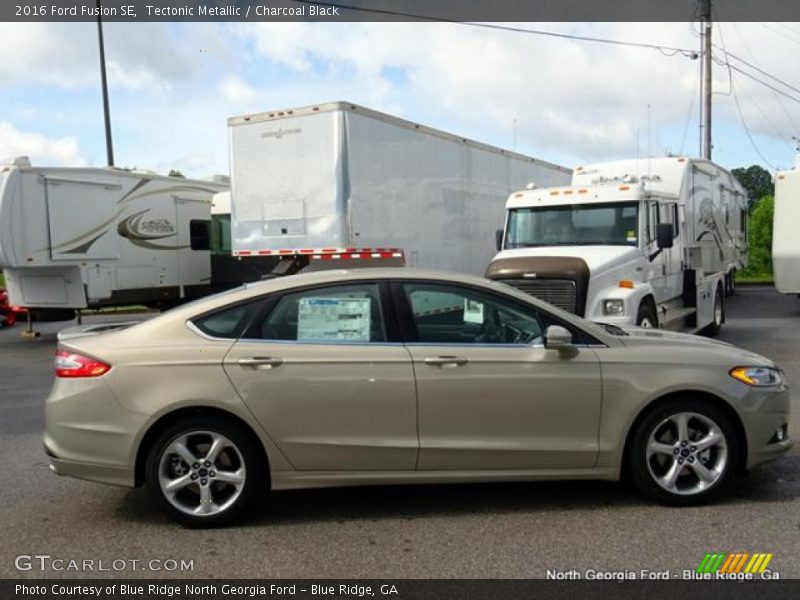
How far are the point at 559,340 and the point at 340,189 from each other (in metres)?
6.91

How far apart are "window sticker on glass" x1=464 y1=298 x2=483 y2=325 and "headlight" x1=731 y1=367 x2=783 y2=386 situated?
162 centimetres

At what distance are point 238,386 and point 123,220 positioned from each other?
1183cm

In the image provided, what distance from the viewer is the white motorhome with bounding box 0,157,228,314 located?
43.4 ft

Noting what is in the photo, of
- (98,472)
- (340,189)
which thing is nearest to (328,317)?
(98,472)

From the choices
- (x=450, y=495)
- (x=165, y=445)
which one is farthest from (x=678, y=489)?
(x=165, y=445)

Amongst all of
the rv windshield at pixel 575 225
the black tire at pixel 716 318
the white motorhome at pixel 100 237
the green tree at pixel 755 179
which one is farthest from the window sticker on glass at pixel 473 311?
the green tree at pixel 755 179

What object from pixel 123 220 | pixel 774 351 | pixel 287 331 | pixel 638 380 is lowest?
pixel 774 351

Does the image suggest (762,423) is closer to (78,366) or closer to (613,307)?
(78,366)

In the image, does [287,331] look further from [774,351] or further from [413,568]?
[774,351]

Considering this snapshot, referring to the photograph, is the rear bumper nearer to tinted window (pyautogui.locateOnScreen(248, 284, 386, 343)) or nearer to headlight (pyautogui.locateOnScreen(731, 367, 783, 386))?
tinted window (pyautogui.locateOnScreen(248, 284, 386, 343))

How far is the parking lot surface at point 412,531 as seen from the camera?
12.7 ft

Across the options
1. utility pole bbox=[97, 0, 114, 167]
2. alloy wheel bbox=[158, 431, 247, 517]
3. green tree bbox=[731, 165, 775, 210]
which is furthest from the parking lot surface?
green tree bbox=[731, 165, 775, 210]

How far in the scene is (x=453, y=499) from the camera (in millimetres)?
4863

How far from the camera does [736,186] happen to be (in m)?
19.2
